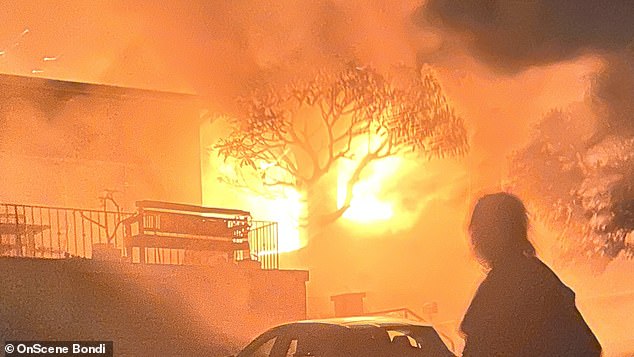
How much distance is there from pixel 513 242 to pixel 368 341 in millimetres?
714

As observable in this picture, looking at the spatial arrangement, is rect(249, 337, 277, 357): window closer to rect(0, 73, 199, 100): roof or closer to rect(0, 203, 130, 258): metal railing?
rect(0, 203, 130, 258): metal railing

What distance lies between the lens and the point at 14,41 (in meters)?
2.42

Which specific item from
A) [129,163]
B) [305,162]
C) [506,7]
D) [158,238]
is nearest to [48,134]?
[129,163]

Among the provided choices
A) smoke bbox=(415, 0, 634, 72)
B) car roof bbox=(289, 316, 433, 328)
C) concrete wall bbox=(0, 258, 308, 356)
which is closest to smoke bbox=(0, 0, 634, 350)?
smoke bbox=(415, 0, 634, 72)

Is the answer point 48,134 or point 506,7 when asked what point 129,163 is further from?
point 506,7

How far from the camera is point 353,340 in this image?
2.07 metres

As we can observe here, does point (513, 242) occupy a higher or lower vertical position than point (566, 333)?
higher

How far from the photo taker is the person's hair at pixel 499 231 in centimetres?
145

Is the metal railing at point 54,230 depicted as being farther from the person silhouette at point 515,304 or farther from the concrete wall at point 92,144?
the person silhouette at point 515,304

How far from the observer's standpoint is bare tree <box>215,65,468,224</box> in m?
2.71

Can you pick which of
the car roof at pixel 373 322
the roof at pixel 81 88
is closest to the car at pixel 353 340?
the car roof at pixel 373 322

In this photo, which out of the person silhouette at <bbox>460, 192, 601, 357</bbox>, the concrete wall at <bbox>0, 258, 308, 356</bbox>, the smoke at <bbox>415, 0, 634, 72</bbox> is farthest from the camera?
the smoke at <bbox>415, 0, 634, 72</bbox>

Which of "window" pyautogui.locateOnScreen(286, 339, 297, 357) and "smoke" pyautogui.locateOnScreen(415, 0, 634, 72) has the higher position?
"smoke" pyautogui.locateOnScreen(415, 0, 634, 72)

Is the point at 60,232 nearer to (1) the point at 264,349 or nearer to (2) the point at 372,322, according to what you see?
(1) the point at 264,349
